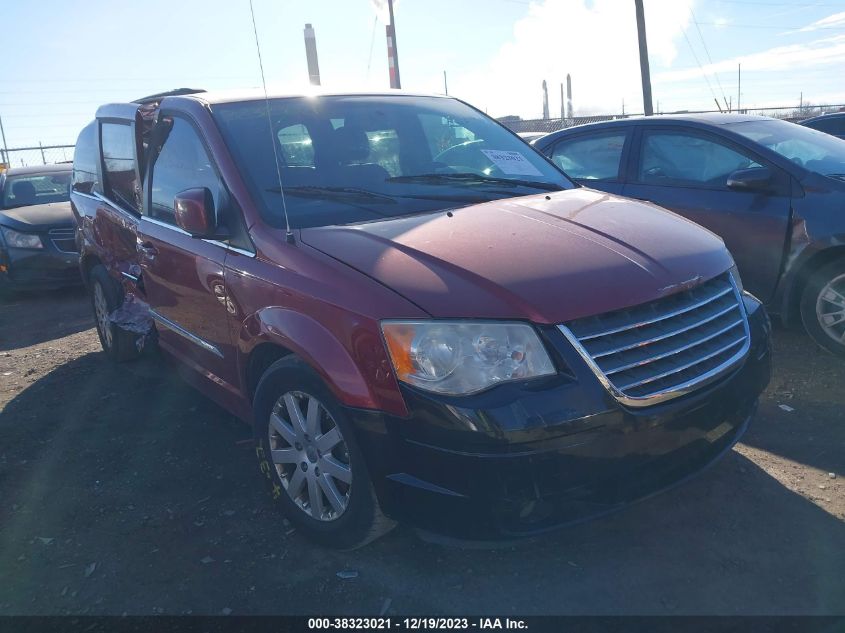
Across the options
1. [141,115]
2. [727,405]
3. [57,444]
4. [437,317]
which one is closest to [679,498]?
[727,405]

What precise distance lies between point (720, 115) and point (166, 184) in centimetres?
425

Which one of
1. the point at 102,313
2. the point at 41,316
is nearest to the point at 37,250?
the point at 41,316

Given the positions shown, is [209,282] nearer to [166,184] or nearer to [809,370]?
[166,184]

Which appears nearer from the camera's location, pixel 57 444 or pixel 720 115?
pixel 57 444

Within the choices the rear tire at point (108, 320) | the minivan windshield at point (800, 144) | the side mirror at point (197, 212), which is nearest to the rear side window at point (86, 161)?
the rear tire at point (108, 320)

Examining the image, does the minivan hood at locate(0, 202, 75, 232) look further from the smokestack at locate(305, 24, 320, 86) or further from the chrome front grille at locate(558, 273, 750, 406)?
the smokestack at locate(305, 24, 320, 86)

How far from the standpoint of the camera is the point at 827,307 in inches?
181

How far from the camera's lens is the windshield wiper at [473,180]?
353 centimetres

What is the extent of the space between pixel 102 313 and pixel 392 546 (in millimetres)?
3846

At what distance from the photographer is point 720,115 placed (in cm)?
566

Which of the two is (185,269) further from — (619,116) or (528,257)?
(619,116)

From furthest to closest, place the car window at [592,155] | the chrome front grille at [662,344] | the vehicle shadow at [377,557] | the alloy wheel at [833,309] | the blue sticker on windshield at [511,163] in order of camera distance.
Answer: the car window at [592,155]
the alloy wheel at [833,309]
the blue sticker on windshield at [511,163]
the vehicle shadow at [377,557]
the chrome front grille at [662,344]

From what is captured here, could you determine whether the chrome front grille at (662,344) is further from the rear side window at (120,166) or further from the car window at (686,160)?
the rear side window at (120,166)

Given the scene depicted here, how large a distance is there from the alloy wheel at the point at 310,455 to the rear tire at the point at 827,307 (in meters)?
3.50
